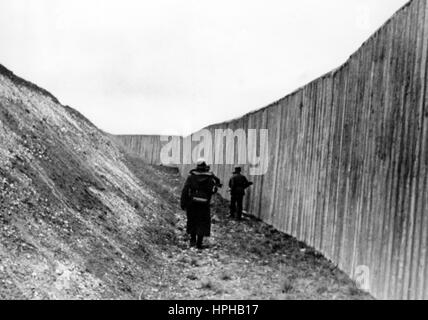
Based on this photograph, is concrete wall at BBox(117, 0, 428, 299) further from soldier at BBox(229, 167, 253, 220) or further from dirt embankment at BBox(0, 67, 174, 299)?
dirt embankment at BBox(0, 67, 174, 299)

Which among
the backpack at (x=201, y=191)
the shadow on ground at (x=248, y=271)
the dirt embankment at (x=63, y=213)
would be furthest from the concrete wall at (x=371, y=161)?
the dirt embankment at (x=63, y=213)

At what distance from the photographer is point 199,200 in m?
9.66

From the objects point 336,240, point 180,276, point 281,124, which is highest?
point 281,124

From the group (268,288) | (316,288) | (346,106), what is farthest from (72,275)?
(346,106)

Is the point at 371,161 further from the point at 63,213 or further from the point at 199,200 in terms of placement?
the point at 63,213

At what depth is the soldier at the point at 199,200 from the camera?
9.62m

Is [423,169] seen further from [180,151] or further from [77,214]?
[180,151]

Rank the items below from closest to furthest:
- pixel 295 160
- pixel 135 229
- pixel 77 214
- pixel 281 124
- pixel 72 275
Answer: pixel 72 275
pixel 77 214
pixel 135 229
pixel 295 160
pixel 281 124

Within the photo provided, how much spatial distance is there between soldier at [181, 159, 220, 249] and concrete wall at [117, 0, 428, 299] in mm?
1672

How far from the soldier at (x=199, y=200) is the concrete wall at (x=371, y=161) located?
167 centimetres

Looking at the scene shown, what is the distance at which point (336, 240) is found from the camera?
8031 mm

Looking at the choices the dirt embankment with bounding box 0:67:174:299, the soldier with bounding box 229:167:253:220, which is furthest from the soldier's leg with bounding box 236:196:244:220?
the dirt embankment with bounding box 0:67:174:299

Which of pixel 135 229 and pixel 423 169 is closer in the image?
pixel 423 169

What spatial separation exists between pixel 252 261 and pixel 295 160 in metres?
2.39
